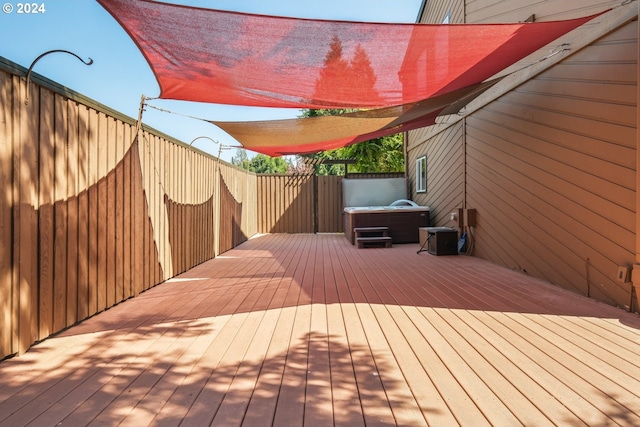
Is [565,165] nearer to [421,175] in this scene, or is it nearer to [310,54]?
[310,54]

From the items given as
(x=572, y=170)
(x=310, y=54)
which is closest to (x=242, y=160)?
(x=310, y=54)

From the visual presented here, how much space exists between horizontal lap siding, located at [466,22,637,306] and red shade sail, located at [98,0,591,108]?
725mm

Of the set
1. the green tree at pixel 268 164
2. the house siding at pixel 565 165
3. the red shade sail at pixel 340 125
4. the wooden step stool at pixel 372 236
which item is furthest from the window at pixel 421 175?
the green tree at pixel 268 164

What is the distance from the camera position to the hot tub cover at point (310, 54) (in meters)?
2.60

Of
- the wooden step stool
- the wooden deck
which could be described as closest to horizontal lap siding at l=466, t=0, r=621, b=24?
the wooden deck

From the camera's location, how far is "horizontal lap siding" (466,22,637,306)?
3.00 m

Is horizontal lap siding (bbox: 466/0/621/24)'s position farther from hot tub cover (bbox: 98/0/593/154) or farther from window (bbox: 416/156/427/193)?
window (bbox: 416/156/427/193)

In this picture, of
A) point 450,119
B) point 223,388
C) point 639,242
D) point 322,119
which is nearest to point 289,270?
point 322,119

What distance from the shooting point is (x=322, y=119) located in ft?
15.4

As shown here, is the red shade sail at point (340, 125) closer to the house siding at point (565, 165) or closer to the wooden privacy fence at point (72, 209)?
the house siding at point (565, 165)

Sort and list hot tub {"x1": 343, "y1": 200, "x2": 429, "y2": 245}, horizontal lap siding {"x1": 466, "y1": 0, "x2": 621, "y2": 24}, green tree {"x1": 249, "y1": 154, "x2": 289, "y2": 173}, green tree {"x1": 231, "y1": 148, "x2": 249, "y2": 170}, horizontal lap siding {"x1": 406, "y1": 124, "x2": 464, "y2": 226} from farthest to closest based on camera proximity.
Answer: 1. green tree {"x1": 249, "y1": 154, "x2": 289, "y2": 173}
2. green tree {"x1": 231, "y1": 148, "x2": 249, "y2": 170}
3. hot tub {"x1": 343, "y1": 200, "x2": 429, "y2": 245}
4. horizontal lap siding {"x1": 406, "y1": 124, "x2": 464, "y2": 226}
5. horizontal lap siding {"x1": 466, "y1": 0, "x2": 621, "y2": 24}

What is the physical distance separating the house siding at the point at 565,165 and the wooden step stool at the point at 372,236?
82.6 inches

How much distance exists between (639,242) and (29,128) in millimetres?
4238

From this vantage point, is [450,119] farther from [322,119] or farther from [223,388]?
[223,388]
